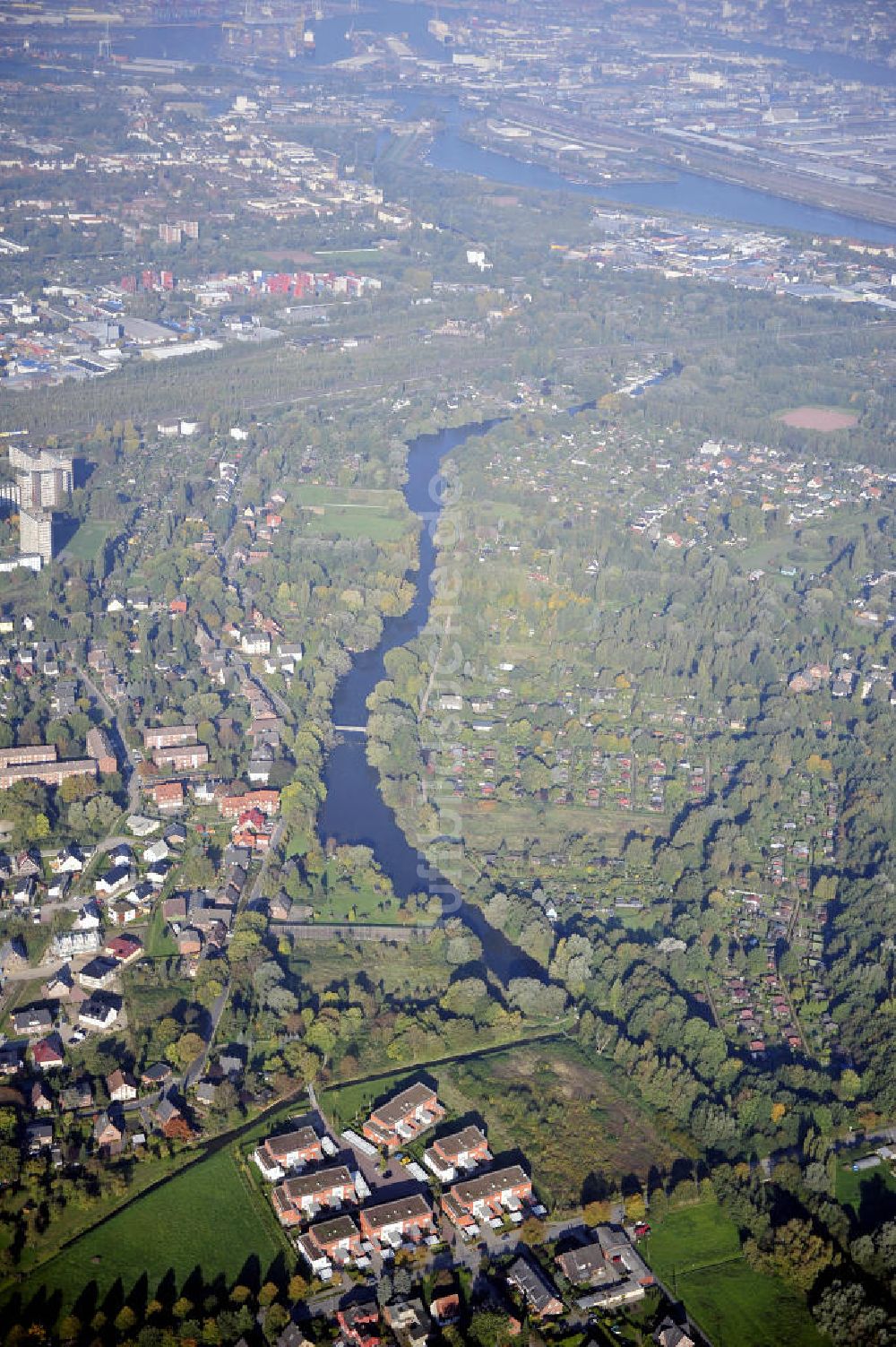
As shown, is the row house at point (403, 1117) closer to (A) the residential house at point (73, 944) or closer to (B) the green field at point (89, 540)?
(A) the residential house at point (73, 944)

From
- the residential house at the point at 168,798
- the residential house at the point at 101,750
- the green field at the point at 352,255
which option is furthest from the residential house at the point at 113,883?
the green field at the point at 352,255

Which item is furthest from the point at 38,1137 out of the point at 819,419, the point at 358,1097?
the point at 819,419

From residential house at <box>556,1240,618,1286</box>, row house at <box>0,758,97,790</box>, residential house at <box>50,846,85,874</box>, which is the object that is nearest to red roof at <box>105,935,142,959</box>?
residential house at <box>50,846,85,874</box>

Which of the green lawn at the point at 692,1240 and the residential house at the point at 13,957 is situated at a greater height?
the green lawn at the point at 692,1240

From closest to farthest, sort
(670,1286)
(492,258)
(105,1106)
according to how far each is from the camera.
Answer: (670,1286)
(105,1106)
(492,258)

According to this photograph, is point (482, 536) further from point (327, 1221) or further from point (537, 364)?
point (327, 1221)

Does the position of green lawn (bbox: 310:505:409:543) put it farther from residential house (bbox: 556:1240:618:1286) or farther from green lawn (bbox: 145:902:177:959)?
residential house (bbox: 556:1240:618:1286)

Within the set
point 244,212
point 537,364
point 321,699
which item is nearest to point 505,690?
point 321,699
